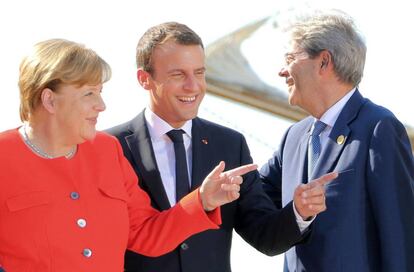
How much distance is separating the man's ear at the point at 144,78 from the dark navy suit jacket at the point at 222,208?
13 centimetres

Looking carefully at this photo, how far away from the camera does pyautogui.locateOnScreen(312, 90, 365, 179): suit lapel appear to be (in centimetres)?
408

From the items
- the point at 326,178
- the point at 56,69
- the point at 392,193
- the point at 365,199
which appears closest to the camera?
the point at 56,69

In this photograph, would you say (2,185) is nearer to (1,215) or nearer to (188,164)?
(1,215)

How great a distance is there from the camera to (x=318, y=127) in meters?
4.26

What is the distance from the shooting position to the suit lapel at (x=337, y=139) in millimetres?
4082

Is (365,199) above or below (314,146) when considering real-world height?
below

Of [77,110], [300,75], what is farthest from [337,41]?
[77,110]

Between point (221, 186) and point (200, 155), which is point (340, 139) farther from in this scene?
point (221, 186)

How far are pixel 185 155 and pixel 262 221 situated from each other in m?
0.43

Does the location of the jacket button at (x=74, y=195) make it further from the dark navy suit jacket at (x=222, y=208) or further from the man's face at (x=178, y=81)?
the man's face at (x=178, y=81)

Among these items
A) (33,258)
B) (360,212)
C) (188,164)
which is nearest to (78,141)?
(33,258)

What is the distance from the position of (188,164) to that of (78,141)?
77cm

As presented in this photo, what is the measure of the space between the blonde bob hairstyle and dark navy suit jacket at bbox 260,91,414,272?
1.17 meters

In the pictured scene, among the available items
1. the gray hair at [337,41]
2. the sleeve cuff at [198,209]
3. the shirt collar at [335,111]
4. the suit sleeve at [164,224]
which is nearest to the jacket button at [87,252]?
the suit sleeve at [164,224]
